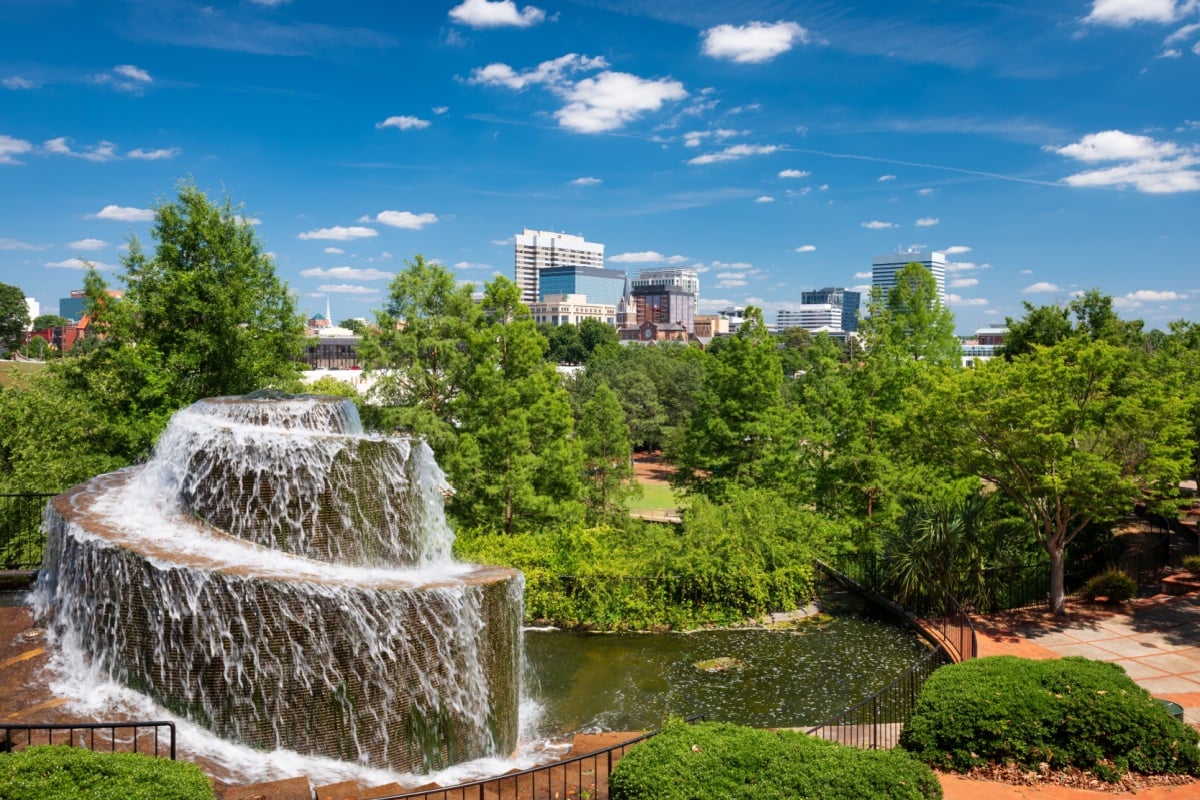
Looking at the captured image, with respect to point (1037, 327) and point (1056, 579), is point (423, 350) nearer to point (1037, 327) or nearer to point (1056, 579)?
point (1056, 579)

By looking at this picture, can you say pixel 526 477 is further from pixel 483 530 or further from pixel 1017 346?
Result: pixel 1017 346

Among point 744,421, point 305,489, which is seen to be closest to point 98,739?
point 305,489

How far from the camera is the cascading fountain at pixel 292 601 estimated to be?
963 centimetres

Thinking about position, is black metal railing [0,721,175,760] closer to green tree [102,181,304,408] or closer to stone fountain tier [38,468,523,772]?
stone fountain tier [38,468,523,772]

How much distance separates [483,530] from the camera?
2227 centimetres

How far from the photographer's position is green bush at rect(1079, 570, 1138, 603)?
58.1ft

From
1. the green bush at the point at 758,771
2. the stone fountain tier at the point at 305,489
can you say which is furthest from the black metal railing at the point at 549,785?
the stone fountain tier at the point at 305,489

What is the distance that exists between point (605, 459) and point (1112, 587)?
17.9m

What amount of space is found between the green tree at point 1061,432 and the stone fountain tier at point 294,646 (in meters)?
11.5

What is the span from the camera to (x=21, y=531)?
1705 cm

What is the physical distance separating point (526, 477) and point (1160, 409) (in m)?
14.7

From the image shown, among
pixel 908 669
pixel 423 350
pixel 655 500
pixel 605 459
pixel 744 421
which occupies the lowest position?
pixel 655 500

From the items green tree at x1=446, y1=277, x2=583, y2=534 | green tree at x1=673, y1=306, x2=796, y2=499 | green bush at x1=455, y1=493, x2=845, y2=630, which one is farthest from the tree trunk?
green tree at x1=446, y1=277, x2=583, y2=534

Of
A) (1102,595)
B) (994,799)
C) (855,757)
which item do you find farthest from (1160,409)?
(855,757)
